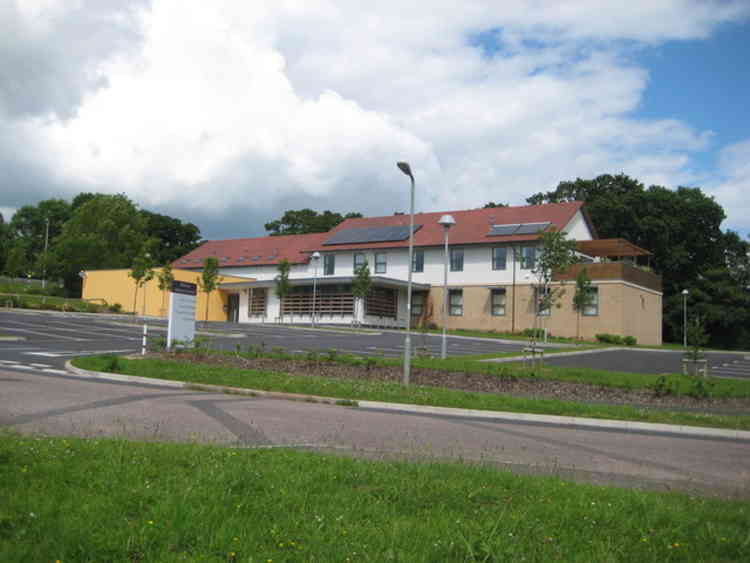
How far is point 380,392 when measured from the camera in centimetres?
1413

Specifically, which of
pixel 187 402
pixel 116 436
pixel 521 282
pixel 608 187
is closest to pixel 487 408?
pixel 187 402

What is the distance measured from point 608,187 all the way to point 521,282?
2789 centimetres

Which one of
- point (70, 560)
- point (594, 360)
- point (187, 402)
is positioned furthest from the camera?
point (594, 360)

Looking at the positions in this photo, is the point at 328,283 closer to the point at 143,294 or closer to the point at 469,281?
the point at 469,281

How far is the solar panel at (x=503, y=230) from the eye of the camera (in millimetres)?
49906

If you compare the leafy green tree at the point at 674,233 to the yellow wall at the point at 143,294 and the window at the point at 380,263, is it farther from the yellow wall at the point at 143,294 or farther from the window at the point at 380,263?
the yellow wall at the point at 143,294

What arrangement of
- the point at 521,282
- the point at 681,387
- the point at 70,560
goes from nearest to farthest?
the point at 70,560 → the point at 681,387 → the point at 521,282

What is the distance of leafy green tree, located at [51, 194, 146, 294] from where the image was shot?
66812 millimetres

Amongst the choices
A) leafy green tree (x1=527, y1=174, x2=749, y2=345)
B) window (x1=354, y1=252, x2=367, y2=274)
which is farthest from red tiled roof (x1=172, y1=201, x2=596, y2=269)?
leafy green tree (x1=527, y1=174, x2=749, y2=345)

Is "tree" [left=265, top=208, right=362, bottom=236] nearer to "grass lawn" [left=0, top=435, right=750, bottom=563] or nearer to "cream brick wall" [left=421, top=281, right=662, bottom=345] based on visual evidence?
"cream brick wall" [left=421, top=281, right=662, bottom=345]

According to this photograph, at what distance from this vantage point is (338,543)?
13.1 feet

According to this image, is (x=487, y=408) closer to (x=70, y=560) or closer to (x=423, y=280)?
(x=70, y=560)

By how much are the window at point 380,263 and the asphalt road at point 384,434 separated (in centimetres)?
4277

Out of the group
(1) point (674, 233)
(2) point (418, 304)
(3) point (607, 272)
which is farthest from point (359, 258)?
(1) point (674, 233)
